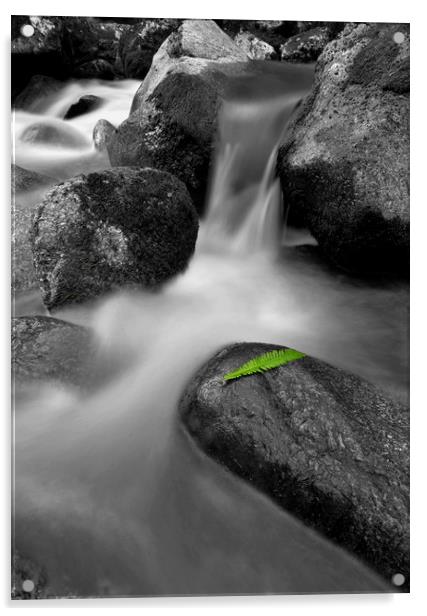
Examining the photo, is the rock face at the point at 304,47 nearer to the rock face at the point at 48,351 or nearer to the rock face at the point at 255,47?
the rock face at the point at 255,47

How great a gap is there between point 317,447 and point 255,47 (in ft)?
10.5

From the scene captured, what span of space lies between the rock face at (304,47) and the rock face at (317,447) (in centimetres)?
223

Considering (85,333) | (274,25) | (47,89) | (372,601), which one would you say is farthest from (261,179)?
(372,601)

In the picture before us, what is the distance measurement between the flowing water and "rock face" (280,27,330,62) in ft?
1.02

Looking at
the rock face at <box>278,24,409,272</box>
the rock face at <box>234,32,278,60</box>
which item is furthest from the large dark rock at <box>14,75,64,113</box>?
the rock face at <box>278,24,409,272</box>

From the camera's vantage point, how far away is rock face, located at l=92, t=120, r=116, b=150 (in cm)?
414

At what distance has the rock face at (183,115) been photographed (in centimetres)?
356

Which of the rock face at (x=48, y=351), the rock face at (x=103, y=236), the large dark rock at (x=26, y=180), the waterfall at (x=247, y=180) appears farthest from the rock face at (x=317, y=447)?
the large dark rock at (x=26, y=180)

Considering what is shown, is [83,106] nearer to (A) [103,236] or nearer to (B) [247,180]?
(B) [247,180]

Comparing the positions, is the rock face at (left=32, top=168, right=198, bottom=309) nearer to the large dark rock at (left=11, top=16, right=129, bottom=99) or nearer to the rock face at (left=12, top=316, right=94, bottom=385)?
the rock face at (left=12, top=316, right=94, bottom=385)

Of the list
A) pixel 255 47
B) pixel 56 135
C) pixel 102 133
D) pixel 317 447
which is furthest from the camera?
pixel 102 133

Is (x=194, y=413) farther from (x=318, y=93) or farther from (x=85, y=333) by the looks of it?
(x=318, y=93)

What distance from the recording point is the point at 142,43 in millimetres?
3627

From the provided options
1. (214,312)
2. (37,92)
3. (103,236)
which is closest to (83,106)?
(37,92)
